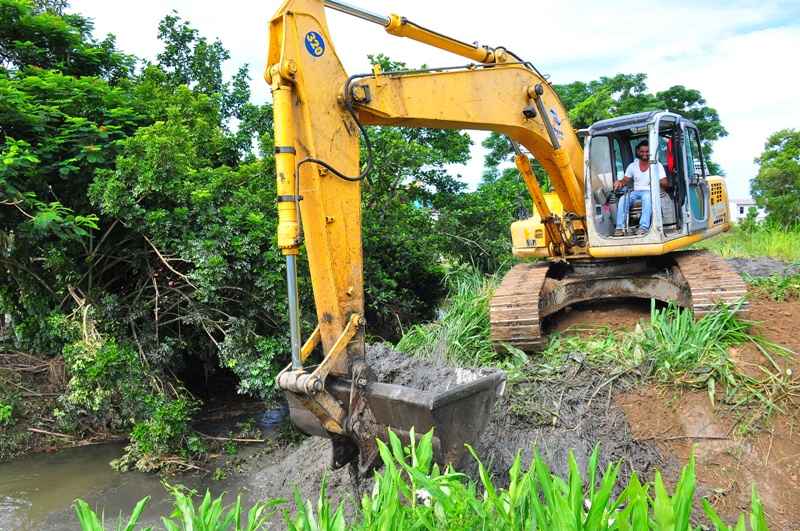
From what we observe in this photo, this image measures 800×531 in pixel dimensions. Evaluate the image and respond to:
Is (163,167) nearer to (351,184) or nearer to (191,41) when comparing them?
(351,184)

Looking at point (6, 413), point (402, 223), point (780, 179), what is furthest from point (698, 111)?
point (6, 413)

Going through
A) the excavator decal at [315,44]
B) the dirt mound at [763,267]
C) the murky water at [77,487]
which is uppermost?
the excavator decal at [315,44]

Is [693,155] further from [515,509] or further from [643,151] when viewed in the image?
[515,509]

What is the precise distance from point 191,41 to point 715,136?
21.7m

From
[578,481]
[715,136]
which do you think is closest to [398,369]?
[578,481]

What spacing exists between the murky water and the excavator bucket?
2.56m

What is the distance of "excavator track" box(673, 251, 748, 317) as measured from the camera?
554 centimetres

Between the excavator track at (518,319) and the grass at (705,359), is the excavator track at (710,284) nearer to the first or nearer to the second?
the grass at (705,359)

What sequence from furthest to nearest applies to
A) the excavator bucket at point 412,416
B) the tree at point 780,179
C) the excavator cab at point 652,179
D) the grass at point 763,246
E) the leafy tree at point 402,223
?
the tree at point 780,179 → the grass at point 763,246 → the leafy tree at point 402,223 → the excavator cab at point 652,179 → the excavator bucket at point 412,416

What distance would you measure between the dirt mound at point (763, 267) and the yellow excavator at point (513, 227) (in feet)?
2.76

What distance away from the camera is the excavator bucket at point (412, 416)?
369cm

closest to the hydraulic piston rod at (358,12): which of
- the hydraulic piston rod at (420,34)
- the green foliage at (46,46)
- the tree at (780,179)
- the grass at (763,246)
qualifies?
the hydraulic piston rod at (420,34)

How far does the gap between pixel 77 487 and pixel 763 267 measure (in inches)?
324

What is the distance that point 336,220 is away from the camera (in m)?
4.18
